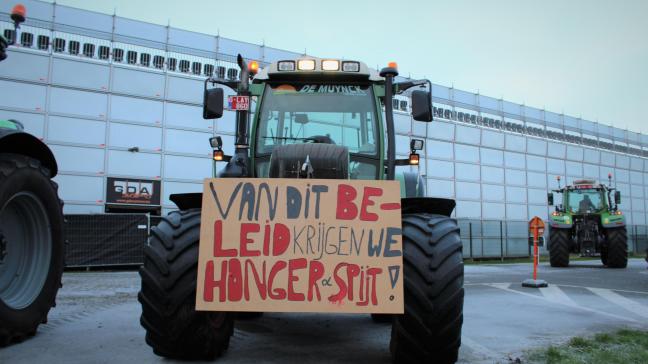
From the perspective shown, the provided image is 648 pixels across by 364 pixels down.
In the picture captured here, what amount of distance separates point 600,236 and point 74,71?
16797mm

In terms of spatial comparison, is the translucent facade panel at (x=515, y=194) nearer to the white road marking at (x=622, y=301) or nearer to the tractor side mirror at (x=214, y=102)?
the white road marking at (x=622, y=301)

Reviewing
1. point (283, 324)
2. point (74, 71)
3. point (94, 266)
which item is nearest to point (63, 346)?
point (283, 324)

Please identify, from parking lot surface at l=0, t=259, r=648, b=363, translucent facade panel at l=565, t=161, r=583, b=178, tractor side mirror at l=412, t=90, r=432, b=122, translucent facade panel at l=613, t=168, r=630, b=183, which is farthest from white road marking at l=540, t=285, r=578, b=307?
translucent facade panel at l=613, t=168, r=630, b=183

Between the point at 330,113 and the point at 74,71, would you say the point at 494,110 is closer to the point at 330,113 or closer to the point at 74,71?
the point at 74,71

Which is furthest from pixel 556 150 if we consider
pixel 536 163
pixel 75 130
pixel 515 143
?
pixel 75 130

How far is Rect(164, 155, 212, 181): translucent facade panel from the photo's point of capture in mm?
14961

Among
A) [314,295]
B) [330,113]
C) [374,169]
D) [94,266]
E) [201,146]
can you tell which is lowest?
[94,266]

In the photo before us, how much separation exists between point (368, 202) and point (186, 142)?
41.3 feet

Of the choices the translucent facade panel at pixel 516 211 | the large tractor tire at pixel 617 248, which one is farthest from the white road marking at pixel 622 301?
the translucent facade panel at pixel 516 211

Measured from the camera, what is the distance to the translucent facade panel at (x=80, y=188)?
13555mm

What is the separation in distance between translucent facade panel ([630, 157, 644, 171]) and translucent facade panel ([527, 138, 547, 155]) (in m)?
8.52

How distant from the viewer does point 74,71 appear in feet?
46.3

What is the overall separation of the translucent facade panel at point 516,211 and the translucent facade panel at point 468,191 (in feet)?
6.57

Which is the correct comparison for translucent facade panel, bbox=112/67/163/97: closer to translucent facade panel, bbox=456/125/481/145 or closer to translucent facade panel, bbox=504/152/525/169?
translucent facade panel, bbox=456/125/481/145
